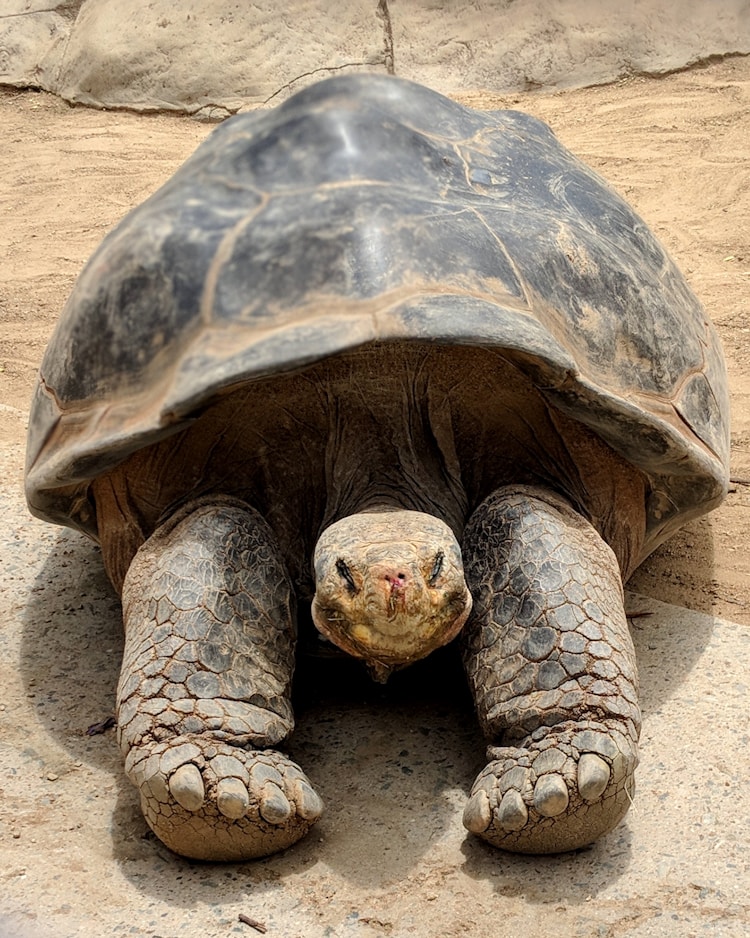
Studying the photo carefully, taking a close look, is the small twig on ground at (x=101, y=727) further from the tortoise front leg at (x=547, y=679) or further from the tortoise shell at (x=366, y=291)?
the tortoise front leg at (x=547, y=679)

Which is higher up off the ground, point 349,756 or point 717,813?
point 717,813

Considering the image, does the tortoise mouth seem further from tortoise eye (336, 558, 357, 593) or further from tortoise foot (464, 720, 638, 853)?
tortoise foot (464, 720, 638, 853)

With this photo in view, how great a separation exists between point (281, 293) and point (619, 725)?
121 centimetres

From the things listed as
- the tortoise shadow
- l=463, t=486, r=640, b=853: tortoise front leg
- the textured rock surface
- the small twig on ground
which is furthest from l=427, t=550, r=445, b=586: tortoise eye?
the textured rock surface

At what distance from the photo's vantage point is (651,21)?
357 inches

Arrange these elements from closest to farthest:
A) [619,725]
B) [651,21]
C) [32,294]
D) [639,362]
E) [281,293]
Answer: [619,725] → [281,293] → [639,362] → [32,294] → [651,21]

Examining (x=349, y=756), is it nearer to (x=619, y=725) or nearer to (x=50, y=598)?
(x=619, y=725)

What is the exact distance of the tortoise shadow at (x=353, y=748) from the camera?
2639 mm

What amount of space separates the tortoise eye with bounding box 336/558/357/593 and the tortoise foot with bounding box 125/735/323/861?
426 mm

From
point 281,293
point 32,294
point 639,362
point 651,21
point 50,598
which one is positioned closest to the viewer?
point 281,293

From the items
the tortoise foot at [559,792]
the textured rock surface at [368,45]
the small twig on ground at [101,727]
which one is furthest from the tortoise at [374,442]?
the textured rock surface at [368,45]

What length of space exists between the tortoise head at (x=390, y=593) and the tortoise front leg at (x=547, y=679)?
0.20 metres

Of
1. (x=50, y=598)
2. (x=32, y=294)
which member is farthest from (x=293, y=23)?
(x=50, y=598)

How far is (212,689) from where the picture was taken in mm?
2740
